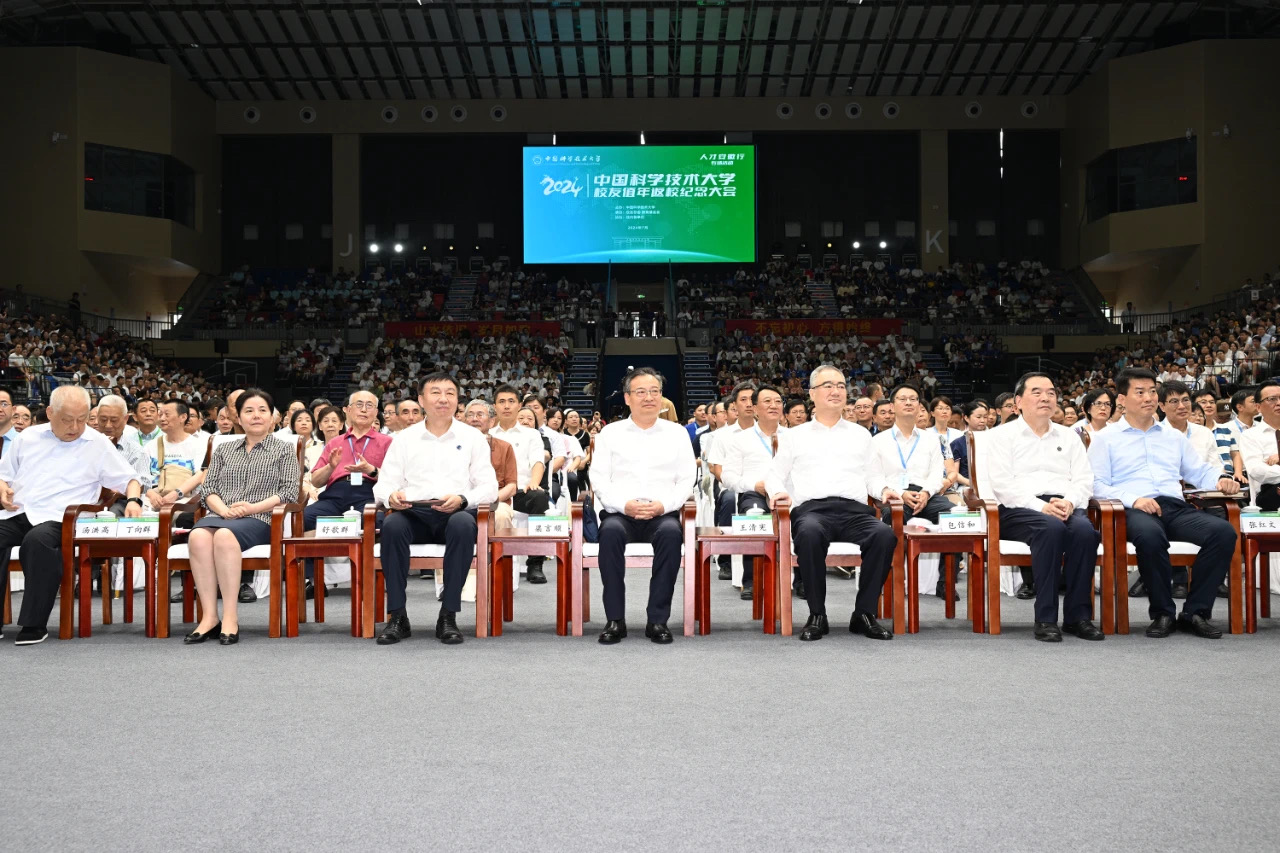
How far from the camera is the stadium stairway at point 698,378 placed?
69.6 ft

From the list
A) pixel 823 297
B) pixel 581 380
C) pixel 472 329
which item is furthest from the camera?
pixel 823 297

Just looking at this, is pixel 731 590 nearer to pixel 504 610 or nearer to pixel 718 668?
pixel 504 610

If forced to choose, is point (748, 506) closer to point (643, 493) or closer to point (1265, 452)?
point (643, 493)

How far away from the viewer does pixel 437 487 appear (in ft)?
18.6

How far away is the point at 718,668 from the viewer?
465cm

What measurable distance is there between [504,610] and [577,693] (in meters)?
1.99

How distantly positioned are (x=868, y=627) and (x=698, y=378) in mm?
16742

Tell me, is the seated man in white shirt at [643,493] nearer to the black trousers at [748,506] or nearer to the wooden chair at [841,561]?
the wooden chair at [841,561]

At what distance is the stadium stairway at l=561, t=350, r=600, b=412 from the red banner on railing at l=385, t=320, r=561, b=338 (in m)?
1.20

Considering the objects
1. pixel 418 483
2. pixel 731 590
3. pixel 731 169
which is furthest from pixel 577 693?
pixel 731 169

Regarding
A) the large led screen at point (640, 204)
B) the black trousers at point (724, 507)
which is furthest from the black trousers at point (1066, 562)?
the large led screen at point (640, 204)

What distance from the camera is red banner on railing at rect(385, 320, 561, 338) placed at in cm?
2444

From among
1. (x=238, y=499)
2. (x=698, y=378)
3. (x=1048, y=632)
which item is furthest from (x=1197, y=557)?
(x=698, y=378)

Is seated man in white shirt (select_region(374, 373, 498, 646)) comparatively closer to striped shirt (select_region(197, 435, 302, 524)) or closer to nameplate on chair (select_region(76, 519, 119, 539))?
striped shirt (select_region(197, 435, 302, 524))
